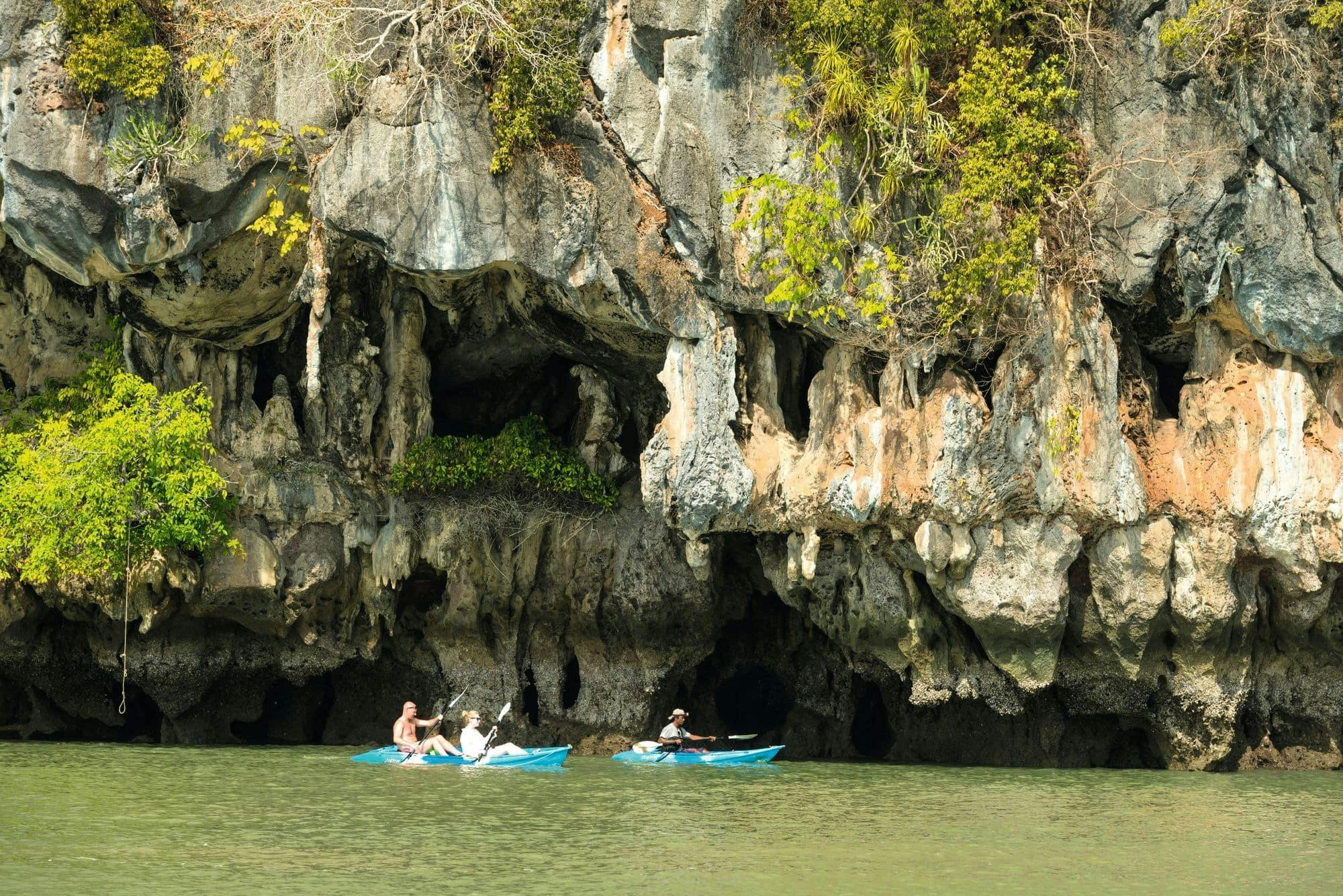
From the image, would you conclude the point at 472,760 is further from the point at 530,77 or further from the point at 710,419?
the point at 530,77

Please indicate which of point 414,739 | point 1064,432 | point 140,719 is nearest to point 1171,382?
point 1064,432

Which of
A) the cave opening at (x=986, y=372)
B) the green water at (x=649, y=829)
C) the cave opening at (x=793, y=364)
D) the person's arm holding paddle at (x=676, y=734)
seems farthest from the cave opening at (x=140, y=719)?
the cave opening at (x=986, y=372)

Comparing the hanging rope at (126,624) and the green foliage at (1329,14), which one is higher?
the green foliage at (1329,14)

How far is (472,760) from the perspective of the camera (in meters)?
19.0

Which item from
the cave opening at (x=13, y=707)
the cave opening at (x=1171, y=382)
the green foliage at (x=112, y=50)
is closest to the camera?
the green foliage at (x=112, y=50)

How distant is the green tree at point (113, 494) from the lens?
1959 cm

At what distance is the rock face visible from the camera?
17844mm

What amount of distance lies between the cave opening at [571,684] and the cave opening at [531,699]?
1.16 feet

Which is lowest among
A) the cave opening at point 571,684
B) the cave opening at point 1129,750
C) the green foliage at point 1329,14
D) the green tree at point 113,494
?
the cave opening at point 1129,750

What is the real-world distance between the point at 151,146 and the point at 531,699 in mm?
9219

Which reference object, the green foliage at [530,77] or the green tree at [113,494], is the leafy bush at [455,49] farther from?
the green tree at [113,494]

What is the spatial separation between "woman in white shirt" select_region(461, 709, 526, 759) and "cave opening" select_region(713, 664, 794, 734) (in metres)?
4.48

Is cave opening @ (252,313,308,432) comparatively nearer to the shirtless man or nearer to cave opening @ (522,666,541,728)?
the shirtless man

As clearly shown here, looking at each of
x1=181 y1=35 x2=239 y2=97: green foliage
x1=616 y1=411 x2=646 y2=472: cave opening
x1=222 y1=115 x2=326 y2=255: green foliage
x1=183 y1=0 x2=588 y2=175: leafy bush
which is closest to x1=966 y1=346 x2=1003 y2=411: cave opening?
x1=616 y1=411 x2=646 y2=472: cave opening
